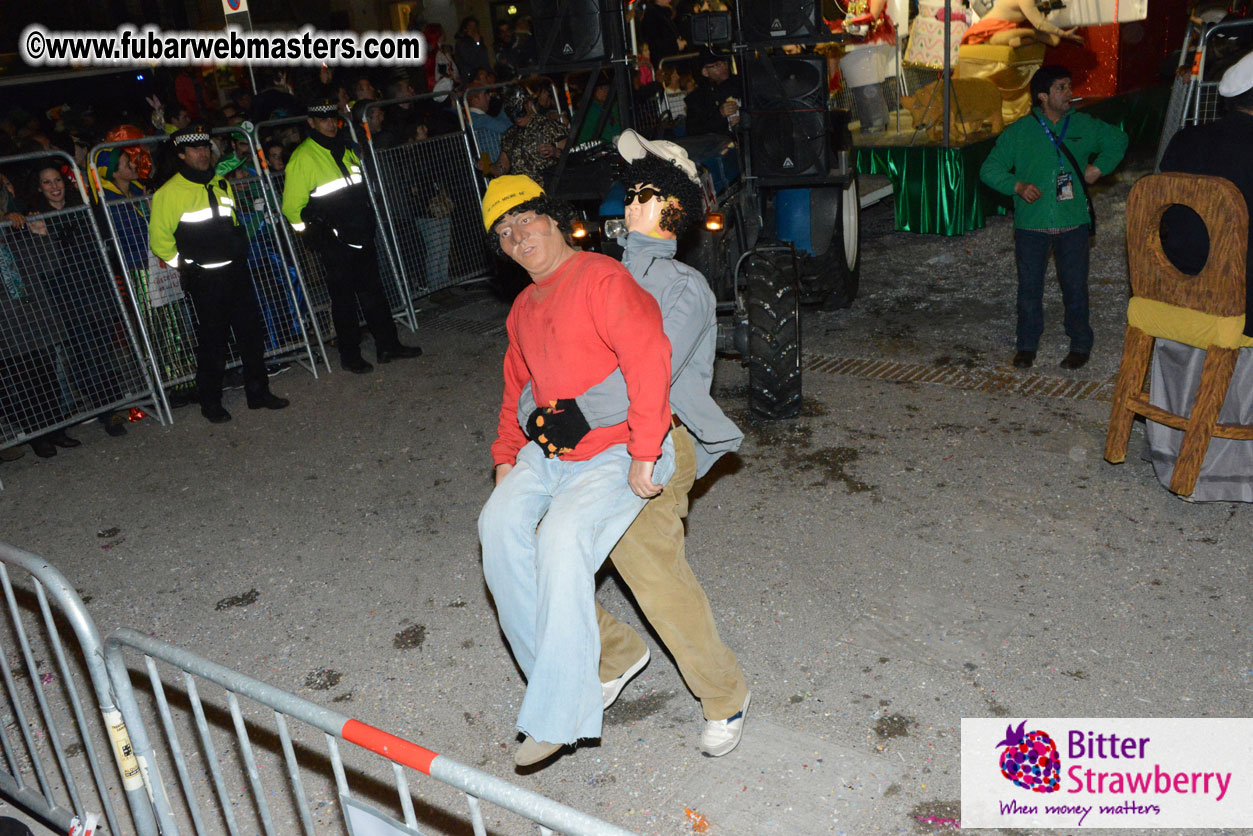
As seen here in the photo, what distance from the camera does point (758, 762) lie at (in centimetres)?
342

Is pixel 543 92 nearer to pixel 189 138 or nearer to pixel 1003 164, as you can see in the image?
pixel 189 138

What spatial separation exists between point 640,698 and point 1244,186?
3550 mm

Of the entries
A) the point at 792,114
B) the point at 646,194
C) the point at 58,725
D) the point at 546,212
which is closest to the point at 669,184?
the point at 646,194

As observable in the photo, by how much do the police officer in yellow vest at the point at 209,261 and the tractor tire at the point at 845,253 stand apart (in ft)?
14.2

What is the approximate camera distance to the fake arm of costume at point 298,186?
7.43 m

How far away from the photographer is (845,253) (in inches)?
321

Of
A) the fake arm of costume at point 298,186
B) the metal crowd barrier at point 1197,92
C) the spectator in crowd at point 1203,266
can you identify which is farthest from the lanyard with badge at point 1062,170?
the fake arm of costume at point 298,186

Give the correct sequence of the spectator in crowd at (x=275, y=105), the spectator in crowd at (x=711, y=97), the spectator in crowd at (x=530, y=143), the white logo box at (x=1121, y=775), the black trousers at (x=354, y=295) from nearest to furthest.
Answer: the white logo box at (x=1121, y=775) < the black trousers at (x=354, y=295) < the spectator in crowd at (x=530, y=143) < the spectator in crowd at (x=711, y=97) < the spectator in crowd at (x=275, y=105)

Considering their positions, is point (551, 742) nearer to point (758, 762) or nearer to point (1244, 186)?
point (758, 762)

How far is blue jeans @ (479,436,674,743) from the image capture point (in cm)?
297

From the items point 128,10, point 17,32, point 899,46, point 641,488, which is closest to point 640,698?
point 641,488

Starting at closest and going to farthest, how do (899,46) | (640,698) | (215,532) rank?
(640,698), (215,532), (899,46)

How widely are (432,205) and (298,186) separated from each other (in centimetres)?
199

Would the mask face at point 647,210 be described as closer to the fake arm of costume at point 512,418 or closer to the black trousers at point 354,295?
the fake arm of costume at point 512,418
